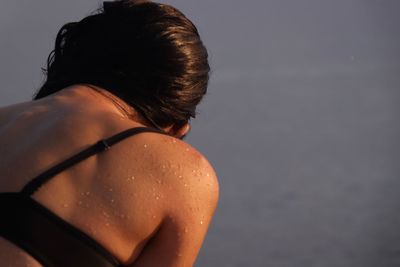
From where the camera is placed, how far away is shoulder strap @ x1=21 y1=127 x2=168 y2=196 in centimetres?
117

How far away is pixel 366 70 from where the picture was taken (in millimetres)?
4270

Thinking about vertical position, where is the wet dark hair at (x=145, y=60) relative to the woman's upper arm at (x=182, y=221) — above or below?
above

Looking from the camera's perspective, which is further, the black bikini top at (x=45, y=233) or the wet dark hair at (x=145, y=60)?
the wet dark hair at (x=145, y=60)

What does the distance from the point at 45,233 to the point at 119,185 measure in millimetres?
134

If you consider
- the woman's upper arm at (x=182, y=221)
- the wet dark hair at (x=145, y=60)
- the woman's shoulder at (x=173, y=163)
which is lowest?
the woman's upper arm at (x=182, y=221)

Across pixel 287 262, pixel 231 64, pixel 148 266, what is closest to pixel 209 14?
pixel 231 64

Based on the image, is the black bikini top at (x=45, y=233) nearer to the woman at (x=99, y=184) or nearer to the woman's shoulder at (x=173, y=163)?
the woman at (x=99, y=184)

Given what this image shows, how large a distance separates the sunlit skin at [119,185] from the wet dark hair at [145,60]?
133 millimetres

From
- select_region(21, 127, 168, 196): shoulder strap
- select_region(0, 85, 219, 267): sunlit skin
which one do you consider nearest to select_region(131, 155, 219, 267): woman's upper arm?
select_region(0, 85, 219, 267): sunlit skin

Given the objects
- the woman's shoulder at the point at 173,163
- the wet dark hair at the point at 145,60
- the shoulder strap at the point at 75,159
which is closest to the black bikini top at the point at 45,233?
the shoulder strap at the point at 75,159

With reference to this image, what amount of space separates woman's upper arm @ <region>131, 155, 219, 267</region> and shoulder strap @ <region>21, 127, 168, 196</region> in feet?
0.36

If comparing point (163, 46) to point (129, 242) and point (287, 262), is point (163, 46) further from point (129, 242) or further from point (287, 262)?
point (287, 262)

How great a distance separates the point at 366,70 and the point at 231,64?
769 mm

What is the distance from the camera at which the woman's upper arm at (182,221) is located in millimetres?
1197
